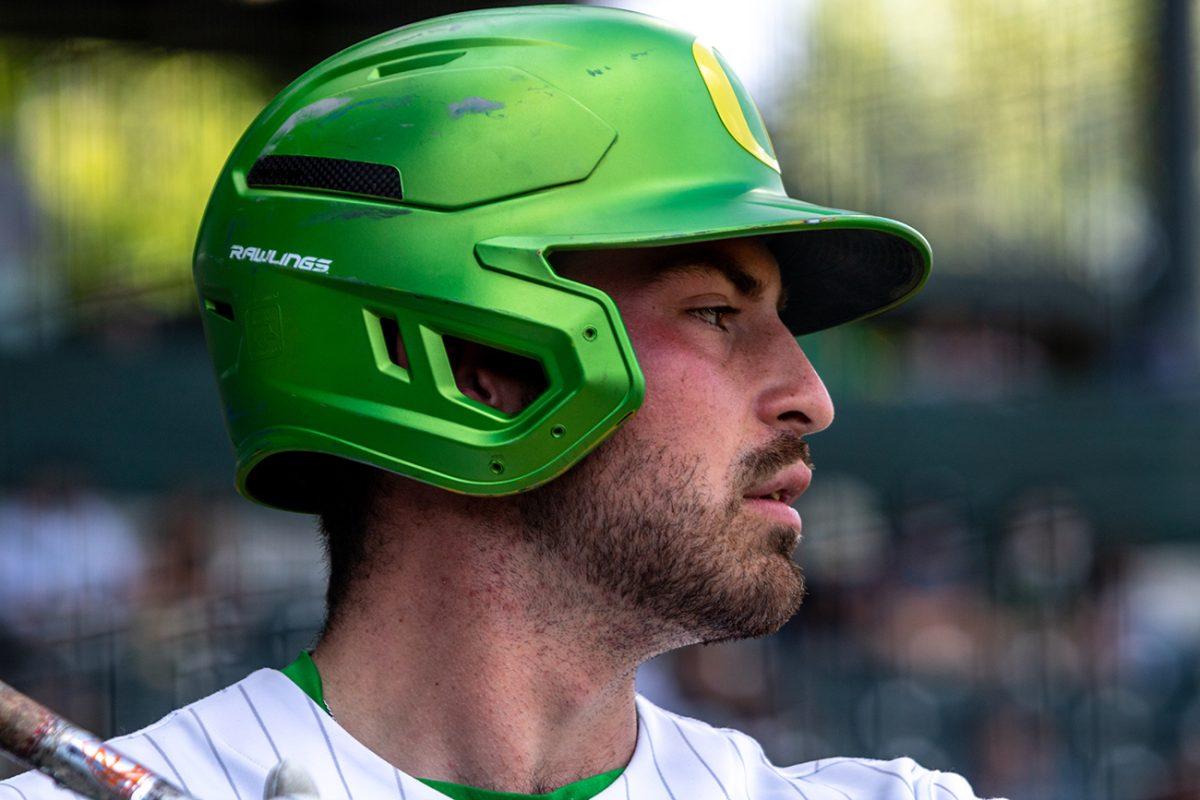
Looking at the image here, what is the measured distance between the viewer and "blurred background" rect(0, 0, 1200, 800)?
662 cm

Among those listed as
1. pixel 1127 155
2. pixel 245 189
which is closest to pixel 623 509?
pixel 245 189

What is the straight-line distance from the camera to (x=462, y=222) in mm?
2291

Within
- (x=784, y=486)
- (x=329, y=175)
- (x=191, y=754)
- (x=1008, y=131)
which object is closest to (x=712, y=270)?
(x=784, y=486)

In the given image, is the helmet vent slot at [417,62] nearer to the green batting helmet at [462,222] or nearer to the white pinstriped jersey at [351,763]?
the green batting helmet at [462,222]

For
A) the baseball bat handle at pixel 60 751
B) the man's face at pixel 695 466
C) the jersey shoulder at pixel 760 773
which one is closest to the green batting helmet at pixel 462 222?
the man's face at pixel 695 466

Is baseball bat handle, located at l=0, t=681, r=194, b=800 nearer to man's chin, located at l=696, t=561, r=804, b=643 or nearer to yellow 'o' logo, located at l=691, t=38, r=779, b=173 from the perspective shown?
man's chin, located at l=696, t=561, r=804, b=643

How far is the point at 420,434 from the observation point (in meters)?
2.26

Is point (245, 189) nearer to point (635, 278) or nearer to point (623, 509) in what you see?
point (635, 278)

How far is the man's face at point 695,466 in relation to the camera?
2301 millimetres

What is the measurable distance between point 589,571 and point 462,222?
538 mm

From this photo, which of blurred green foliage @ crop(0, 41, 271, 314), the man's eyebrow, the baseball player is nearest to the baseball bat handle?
the baseball player

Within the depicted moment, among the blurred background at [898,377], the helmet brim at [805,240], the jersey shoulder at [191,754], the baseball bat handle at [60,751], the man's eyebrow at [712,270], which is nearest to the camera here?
the baseball bat handle at [60,751]

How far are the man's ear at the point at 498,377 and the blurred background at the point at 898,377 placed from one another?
4.33 m

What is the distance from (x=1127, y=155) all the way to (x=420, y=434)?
6.19 meters
